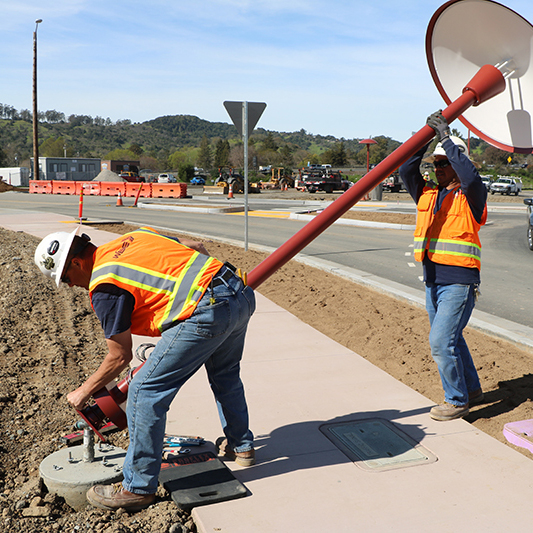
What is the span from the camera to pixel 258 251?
12.1m

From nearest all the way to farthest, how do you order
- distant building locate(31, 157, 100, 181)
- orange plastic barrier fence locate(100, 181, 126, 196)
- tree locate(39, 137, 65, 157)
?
orange plastic barrier fence locate(100, 181, 126, 196) → distant building locate(31, 157, 100, 181) → tree locate(39, 137, 65, 157)

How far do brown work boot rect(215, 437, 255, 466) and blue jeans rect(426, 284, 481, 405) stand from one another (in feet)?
4.98

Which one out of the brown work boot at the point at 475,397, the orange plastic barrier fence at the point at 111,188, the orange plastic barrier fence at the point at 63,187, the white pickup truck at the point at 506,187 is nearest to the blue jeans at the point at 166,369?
the brown work boot at the point at 475,397

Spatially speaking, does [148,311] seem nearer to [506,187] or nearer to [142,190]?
[142,190]

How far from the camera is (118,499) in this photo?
117 inches

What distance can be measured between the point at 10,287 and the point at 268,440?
545 cm

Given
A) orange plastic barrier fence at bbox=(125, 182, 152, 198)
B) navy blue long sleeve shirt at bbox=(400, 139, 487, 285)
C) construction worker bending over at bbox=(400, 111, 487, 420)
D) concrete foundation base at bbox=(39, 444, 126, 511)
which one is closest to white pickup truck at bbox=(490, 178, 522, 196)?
orange plastic barrier fence at bbox=(125, 182, 152, 198)

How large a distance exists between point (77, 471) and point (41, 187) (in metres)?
40.3

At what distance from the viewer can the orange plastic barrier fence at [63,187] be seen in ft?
128

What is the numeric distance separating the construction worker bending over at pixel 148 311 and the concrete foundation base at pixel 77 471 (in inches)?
8.4

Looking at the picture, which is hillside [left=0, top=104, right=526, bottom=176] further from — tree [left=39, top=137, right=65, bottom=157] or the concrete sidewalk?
the concrete sidewalk

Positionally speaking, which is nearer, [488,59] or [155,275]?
[155,275]

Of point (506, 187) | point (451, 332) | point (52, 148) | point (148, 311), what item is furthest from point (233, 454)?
point (52, 148)

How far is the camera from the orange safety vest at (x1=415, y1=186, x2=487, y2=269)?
398 centimetres
